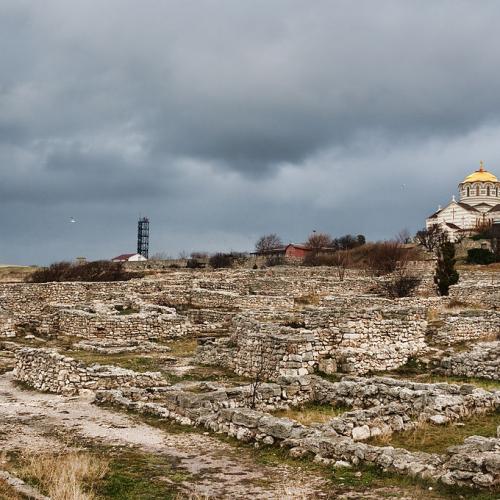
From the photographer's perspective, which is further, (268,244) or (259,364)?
(268,244)

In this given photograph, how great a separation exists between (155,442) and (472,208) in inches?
4418

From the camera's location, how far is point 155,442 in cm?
1106

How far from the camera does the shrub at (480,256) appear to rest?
73.6 metres

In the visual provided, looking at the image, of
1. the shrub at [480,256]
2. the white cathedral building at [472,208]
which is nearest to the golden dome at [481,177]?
the white cathedral building at [472,208]

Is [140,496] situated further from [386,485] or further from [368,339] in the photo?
[368,339]

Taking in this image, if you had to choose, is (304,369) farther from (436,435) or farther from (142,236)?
(142,236)

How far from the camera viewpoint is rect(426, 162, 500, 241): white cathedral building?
10981cm

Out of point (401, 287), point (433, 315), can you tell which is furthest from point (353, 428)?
point (401, 287)

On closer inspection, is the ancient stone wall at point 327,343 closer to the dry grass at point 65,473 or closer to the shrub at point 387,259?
the dry grass at point 65,473

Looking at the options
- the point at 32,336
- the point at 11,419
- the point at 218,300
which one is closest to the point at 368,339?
the point at 11,419

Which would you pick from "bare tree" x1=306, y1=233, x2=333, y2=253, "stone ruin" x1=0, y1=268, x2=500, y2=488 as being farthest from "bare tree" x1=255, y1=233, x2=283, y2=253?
"stone ruin" x1=0, y1=268, x2=500, y2=488

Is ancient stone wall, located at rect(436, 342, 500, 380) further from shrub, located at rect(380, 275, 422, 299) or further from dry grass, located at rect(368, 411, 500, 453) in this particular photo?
shrub, located at rect(380, 275, 422, 299)

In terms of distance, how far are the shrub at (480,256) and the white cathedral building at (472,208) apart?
24.7m

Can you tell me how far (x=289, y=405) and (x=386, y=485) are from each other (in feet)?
18.2
